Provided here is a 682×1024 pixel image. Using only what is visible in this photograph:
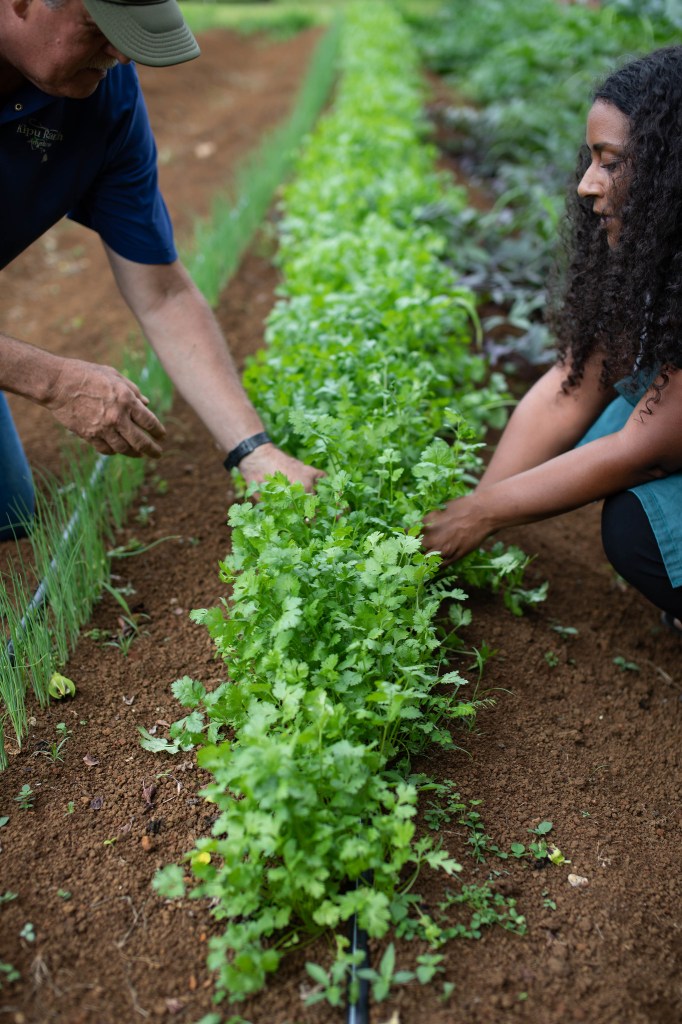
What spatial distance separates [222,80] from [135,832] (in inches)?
446

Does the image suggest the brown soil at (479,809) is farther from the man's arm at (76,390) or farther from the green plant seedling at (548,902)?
the man's arm at (76,390)

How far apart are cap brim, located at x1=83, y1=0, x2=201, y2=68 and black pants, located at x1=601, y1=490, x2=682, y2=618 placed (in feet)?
4.37

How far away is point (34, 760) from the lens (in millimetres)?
1780

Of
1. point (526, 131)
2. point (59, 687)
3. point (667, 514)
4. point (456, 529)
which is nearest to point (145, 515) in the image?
point (59, 687)

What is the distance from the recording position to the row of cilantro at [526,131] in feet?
12.1

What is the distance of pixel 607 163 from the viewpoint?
190 cm

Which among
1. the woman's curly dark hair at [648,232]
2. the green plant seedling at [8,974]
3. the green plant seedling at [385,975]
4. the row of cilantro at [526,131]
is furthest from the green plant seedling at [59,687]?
the row of cilantro at [526,131]

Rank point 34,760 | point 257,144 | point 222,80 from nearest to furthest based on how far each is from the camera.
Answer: point 34,760 < point 257,144 < point 222,80

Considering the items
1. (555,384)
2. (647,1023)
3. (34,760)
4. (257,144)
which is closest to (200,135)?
(257,144)

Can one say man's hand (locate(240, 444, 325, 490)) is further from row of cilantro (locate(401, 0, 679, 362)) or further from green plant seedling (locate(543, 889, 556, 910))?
row of cilantro (locate(401, 0, 679, 362))

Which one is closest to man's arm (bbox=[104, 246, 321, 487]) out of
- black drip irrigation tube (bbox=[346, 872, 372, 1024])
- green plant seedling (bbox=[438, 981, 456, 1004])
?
black drip irrigation tube (bbox=[346, 872, 372, 1024])

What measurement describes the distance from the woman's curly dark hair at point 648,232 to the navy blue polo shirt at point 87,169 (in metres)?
1.08

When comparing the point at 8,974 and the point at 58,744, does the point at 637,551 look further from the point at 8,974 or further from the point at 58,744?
the point at 8,974

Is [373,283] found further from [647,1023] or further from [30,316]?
[30,316]
